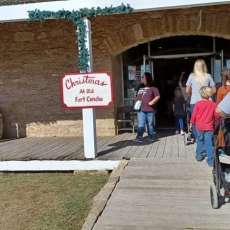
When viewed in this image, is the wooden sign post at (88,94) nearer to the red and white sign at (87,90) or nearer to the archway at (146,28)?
the red and white sign at (87,90)

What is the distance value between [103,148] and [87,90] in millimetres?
1623

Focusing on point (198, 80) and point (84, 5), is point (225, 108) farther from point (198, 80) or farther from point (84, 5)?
point (84, 5)

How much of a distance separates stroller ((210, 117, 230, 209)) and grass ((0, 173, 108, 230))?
1664 mm

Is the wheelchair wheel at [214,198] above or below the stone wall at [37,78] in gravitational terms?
below

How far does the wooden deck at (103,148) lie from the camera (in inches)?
342

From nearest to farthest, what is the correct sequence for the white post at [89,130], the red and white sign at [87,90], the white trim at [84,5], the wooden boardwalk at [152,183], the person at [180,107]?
the wooden boardwalk at [152,183]
the white trim at [84,5]
the red and white sign at [87,90]
the white post at [89,130]
the person at [180,107]

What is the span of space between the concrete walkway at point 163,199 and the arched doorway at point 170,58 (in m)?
4.73

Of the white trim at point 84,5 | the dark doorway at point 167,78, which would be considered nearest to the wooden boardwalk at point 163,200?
the white trim at point 84,5

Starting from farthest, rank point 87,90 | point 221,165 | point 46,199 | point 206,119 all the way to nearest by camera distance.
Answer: point 87,90 < point 206,119 < point 46,199 < point 221,165

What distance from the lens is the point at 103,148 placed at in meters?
9.55

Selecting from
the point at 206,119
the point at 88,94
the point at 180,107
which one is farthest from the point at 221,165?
the point at 180,107

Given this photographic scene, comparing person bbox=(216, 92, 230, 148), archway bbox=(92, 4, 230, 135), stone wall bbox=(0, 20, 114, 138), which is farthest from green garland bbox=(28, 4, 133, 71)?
person bbox=(216, 92, 230, 148)

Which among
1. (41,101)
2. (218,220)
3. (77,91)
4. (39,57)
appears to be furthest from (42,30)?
(218,220)

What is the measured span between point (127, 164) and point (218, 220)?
2.72 metres
